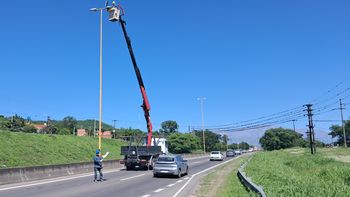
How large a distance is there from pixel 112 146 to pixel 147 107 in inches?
1445

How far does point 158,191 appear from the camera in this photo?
1862 cm

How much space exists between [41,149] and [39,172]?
69.4 feet

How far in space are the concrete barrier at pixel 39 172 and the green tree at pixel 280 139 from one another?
5845 inches

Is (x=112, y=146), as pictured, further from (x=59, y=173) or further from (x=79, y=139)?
(x=59, y=173)

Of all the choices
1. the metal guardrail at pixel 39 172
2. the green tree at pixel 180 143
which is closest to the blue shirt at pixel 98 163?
the metal guardrail at pixel 39 172

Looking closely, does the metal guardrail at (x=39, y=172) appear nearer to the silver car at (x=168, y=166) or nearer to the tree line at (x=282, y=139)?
the silver car at (x=168, y=166)

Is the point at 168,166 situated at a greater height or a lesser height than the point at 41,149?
lesser

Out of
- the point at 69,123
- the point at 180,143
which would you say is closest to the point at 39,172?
the point at 180,143

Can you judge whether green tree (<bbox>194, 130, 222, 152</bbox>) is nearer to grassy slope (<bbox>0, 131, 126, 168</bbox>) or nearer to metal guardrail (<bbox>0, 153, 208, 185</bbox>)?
grassy slope (<bbox>0, 131, 126, 168</bbox>)

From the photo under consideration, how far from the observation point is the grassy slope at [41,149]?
3947cm

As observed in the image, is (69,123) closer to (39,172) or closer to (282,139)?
(282,139)

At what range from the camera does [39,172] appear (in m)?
25.7

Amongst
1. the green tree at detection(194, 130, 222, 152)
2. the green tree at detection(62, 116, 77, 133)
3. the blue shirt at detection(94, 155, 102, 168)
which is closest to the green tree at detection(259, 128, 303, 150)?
the green tree at detection(194, 130, 222, 152)

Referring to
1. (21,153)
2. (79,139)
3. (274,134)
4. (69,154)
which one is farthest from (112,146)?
(274,134)
